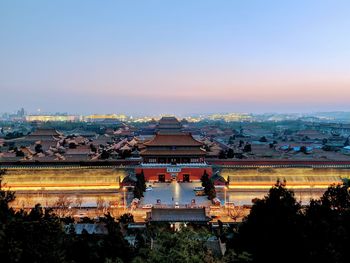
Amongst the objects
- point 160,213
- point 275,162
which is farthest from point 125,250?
point 275,162

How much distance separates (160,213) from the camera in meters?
19.4

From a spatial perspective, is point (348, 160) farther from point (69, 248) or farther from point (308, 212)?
point (69, 248)

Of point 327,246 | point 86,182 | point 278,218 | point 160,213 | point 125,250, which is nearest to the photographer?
point 327,246

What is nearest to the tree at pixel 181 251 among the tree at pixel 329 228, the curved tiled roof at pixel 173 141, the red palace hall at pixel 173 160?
the tree at pixel 329 228

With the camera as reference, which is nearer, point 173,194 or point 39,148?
point 173,194

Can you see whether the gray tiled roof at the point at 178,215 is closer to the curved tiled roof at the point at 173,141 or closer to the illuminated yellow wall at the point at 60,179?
the illuminated yellow wall at the point at 60,179

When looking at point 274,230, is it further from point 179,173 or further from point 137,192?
point 179,173

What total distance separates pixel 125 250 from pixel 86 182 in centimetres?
1722

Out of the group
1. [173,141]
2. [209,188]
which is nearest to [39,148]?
[173,141]

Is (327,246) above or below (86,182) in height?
above

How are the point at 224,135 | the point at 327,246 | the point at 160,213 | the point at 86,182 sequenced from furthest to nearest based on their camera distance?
the point at 224,135, the point at 86,182, the point at 160,213, the point at 327,246

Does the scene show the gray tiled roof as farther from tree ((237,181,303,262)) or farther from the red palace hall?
the red palace hall

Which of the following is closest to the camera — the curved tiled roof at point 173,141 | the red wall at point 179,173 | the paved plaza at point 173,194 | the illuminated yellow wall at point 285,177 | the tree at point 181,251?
the tree at point 181,251

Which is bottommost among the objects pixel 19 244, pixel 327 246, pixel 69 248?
pixel 69 248
